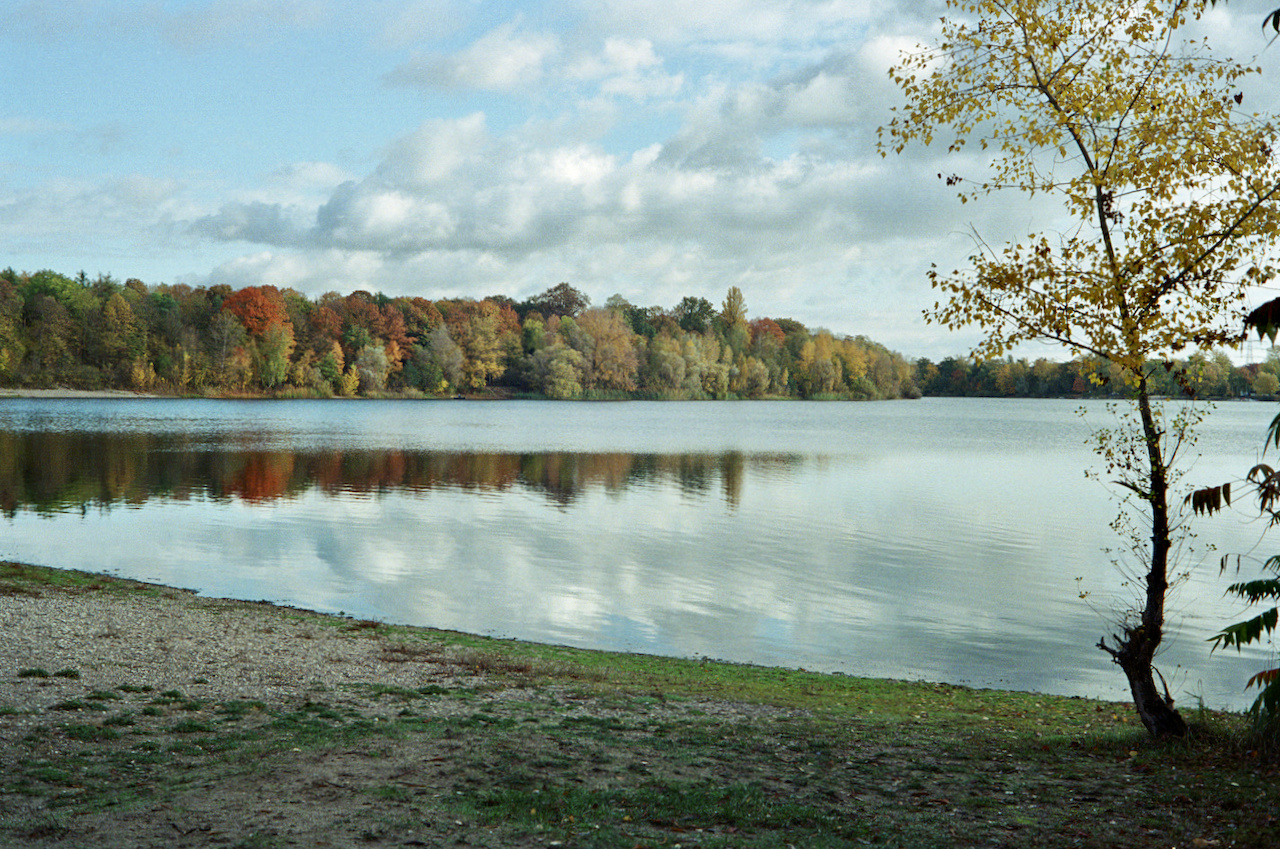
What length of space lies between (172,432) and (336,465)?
76.9 ft

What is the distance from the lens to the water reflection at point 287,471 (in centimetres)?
3397

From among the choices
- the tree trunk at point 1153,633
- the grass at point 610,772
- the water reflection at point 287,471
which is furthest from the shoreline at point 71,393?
the tree trunk at point 1153,633

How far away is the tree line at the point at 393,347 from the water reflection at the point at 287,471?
67011 mm

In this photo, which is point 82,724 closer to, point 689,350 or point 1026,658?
point 1026,658

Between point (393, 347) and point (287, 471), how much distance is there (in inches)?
4028

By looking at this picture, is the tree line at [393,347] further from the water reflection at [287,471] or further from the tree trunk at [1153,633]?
the tree trunk at [1153,633]

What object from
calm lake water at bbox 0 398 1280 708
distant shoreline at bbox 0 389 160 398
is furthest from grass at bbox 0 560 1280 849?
distant shoreline at bbox 0 389 160 398

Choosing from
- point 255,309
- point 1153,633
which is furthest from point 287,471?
point 255,309

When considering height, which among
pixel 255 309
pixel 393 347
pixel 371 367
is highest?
pixel 255 309

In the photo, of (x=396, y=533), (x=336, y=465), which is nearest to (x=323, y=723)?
(x=396, y=533)

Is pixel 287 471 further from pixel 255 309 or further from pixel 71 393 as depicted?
pixel 255 309

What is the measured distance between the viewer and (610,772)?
25.9ft

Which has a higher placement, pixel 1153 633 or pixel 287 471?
pixel 1153 633

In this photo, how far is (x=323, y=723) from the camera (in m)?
9.24
